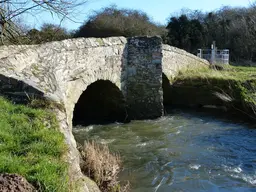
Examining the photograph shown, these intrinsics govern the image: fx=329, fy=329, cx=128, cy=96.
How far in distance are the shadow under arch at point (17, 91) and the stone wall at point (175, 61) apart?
7971 millimetres

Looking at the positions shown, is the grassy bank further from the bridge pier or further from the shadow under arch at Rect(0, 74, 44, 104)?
the shadow under arch at Rect(0, 74, 44, 104)

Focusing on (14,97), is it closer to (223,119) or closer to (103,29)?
(223,119)

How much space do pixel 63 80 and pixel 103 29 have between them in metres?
14.6

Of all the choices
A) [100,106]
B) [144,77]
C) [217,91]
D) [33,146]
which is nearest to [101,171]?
[33,146]

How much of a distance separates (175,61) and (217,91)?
7.57 ft

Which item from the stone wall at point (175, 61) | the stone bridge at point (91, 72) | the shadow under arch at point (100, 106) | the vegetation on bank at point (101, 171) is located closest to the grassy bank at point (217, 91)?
the stone wall at point (175, 61)

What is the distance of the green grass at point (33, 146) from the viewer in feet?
9.38

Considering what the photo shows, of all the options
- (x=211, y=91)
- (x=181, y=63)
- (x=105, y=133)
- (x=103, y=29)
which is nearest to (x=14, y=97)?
(x=105, y=133)

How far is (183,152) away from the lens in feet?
25.4

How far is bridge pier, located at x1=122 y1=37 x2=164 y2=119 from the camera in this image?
1080cm

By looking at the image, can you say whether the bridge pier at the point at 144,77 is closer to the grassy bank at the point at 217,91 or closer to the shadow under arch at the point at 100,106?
the shadow under arch at the point at 100,106

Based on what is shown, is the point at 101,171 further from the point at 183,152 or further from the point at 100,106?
the point at 100,106

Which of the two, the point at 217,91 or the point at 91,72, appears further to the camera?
the point at 217,91

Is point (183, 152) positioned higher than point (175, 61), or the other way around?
point (175, 61)
